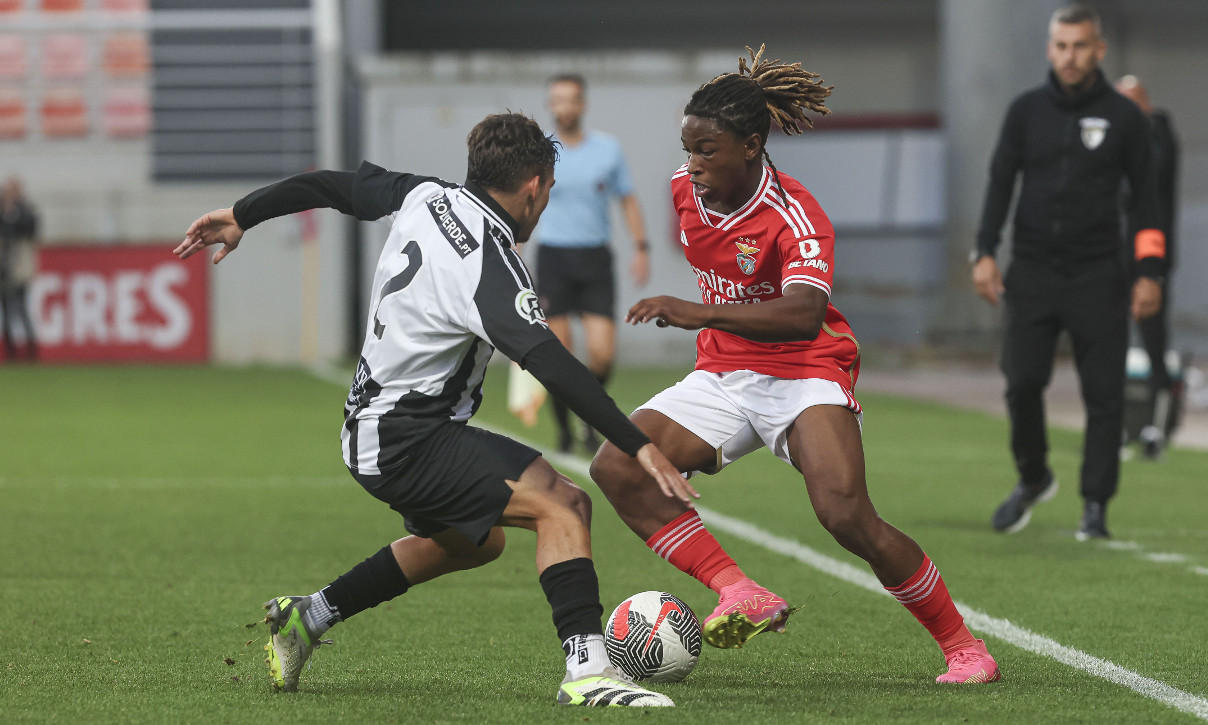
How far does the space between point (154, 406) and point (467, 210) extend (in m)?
10.3

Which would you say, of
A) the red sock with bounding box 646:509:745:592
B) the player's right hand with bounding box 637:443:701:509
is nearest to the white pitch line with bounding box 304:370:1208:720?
the red sock with bounding box 646:509:745:592

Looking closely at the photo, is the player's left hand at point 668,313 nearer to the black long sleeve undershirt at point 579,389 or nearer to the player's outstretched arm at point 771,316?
the player's outstretched arm at point 771,316

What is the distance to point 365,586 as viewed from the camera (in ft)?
13.8

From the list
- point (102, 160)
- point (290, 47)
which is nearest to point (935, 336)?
point (290, 47)

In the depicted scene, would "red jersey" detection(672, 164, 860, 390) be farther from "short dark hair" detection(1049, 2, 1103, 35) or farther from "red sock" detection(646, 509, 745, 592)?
"short dark hair" detection(1049, 2, 1103, 35)

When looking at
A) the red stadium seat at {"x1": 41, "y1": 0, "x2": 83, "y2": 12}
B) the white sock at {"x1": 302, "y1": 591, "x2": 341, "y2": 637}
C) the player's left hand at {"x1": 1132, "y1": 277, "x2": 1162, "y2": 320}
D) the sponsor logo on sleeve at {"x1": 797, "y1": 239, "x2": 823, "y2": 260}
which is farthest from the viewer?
the red stadium seat at {"x1": 41, "y1": 0, "x2": 83, "y2": 12}

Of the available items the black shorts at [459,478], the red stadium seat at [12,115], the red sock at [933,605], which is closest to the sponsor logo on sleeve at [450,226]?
the black shorts at [459,478]

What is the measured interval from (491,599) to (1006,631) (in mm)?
1692

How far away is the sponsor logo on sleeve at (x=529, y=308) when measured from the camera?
3697 mm

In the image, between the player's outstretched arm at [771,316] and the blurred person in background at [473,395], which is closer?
the blurred person in background at [473,395]

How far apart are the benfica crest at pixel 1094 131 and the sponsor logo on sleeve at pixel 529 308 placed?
12.5 feet

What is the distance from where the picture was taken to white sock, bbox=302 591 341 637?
4.13m

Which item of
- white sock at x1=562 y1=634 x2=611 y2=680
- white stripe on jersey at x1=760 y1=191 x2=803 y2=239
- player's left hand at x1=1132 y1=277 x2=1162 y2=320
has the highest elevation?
white stripe on jersey at x1=760 y1=191 x2=803 y2=239

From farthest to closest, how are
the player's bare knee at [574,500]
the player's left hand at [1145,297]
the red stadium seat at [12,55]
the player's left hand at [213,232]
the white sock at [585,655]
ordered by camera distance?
the red stadium seat at [12,55] < the player's left hand at [1145,297] < the player's left hand at [213,232] < the player's bare knee at [574,500] < the white sock at [585,655]
